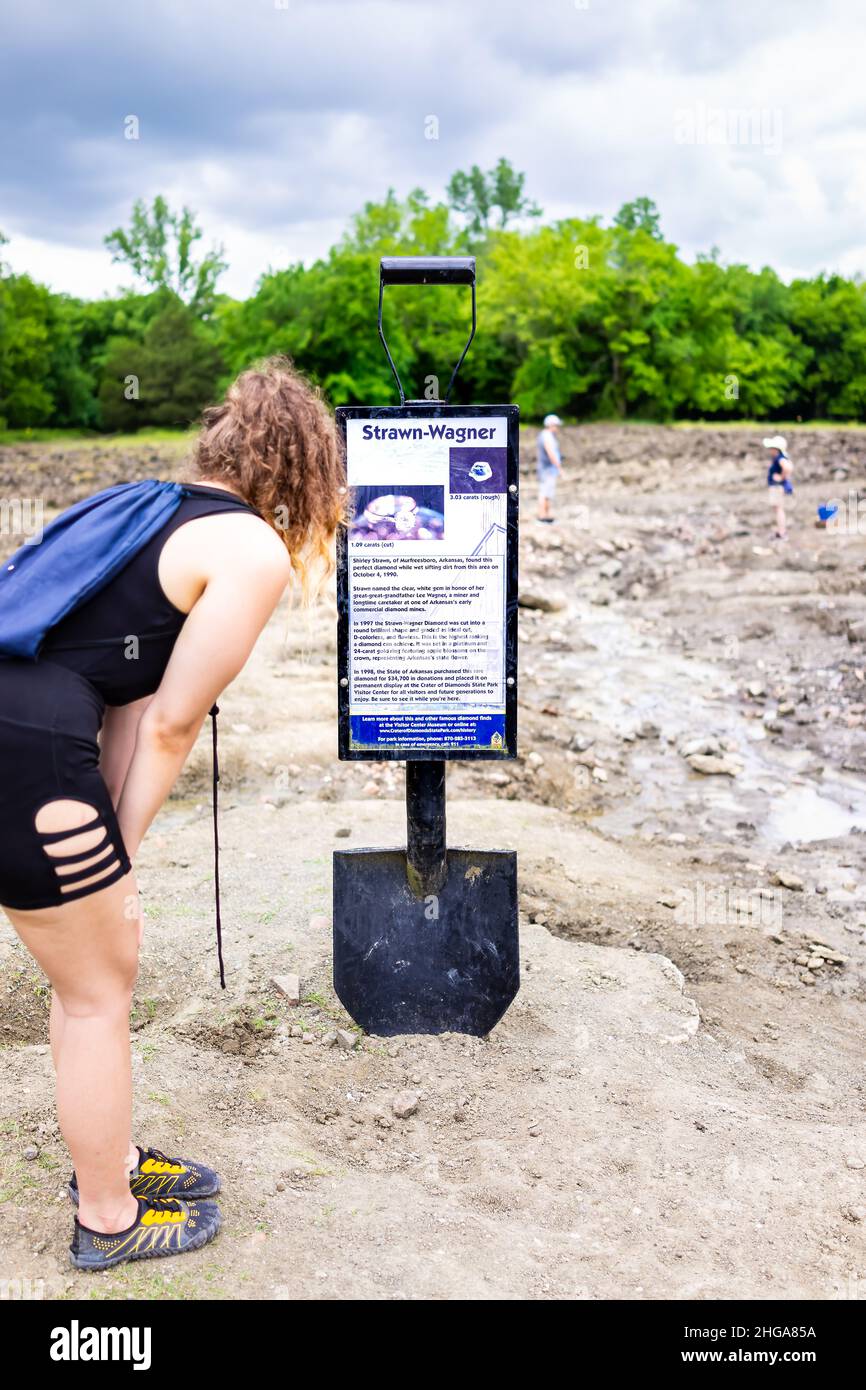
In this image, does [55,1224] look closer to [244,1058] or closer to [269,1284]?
[269,1284]

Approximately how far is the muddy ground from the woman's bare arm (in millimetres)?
1215

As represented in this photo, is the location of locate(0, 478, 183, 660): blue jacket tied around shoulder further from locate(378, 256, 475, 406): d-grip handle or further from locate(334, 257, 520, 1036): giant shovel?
locate(378, 256, 475, 406): d-grip handle

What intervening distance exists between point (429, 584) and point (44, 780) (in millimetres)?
1706

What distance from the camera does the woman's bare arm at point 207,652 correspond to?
8.27 ft

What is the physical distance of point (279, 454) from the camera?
2.78 meters

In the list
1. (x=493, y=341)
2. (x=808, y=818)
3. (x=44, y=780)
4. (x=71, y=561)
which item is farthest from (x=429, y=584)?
(x=493, y=341)

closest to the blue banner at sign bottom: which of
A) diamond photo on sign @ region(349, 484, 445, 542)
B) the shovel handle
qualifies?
the shovel handle

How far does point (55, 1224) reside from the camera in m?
3.02

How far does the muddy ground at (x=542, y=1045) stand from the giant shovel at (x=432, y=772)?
0.59ft

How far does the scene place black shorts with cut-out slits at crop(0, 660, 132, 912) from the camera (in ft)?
7.88

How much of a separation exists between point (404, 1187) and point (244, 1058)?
78cm

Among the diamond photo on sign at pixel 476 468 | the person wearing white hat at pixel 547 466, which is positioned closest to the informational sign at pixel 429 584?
the diamond photo on sign at pixel 476 468

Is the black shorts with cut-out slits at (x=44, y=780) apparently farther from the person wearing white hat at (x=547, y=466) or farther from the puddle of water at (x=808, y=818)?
the person wearing white hat at (x=547, y=466)

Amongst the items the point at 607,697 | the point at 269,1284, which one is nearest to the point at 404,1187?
the point at 269,1284
